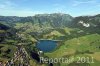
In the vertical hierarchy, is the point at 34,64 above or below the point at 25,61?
below

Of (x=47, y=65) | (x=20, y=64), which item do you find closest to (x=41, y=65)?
(x=47, y=65)

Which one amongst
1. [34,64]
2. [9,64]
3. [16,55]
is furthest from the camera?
[34,64]

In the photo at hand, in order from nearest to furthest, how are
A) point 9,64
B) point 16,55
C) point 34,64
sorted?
point 9,64
point 16,55
point 34,64

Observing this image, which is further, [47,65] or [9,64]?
[47,65]

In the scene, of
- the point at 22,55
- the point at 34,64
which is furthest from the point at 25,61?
the point at 34,64

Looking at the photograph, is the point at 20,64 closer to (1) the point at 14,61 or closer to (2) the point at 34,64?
(1) the point at 14,61

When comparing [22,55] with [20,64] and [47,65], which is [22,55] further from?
[47,65]

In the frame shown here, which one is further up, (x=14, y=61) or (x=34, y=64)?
(x=14, y=61)

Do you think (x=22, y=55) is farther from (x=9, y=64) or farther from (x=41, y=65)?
(x=41, y=65)

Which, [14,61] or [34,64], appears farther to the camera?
[34,64]
